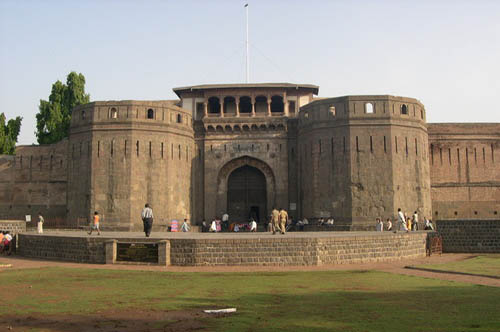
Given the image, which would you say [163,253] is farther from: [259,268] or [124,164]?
[124,164]

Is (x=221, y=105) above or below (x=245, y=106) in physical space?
below

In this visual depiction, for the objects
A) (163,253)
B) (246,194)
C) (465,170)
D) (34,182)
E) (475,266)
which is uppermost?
(465,170)

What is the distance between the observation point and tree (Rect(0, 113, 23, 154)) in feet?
130

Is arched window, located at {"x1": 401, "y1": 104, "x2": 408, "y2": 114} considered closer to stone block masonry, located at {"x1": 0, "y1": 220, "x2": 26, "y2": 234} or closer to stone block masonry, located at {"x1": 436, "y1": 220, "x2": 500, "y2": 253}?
stone block masonry, located at {"x1": 436, "y1": 220, "x2": 500, "y2": 253}

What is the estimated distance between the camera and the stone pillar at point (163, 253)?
53.8 feet

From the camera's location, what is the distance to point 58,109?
1534 inches

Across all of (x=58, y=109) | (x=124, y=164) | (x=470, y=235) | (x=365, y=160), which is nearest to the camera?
(x=470, y=235)

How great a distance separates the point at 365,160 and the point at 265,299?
18.9 metres

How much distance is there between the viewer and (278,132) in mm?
31406

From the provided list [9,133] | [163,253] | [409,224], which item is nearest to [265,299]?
[163,253]

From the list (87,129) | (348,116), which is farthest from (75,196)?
(348,116)

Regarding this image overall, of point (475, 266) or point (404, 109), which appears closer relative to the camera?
point (475, 266)

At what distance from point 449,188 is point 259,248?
19.5 meters

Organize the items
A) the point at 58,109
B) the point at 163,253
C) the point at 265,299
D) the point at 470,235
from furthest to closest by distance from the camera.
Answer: the point at 58,109
the point at 470,235
the point at 163,253
the point at 265,299
